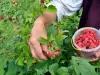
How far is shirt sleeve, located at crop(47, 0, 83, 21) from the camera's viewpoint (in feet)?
4.90

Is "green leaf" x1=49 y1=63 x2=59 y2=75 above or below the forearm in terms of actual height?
below

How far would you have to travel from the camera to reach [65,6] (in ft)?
4.97

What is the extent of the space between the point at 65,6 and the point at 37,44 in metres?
0.39

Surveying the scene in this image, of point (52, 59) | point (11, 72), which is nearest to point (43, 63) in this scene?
point (52, 59)

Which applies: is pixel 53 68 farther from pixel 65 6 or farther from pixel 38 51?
pixel 65 6

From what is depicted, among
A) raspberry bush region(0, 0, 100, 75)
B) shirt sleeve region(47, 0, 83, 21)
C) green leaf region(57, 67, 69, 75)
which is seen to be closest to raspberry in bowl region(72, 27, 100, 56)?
raspberry bush region(0, 0, 100, 75)

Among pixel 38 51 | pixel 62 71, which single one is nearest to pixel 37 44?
pixel 38 51

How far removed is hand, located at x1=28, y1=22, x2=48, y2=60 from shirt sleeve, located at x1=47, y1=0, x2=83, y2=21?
226 millimetres

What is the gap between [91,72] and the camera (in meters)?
1.12

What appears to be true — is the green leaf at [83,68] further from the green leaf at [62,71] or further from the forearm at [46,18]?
the forearm at [46,18]

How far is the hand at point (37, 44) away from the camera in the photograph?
1.20 metres

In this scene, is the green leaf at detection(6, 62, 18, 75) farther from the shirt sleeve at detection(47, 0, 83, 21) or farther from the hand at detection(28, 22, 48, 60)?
the shirt sleeve at detection(47, 0, 83, 21)

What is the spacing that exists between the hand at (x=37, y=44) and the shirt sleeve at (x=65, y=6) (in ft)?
0.74

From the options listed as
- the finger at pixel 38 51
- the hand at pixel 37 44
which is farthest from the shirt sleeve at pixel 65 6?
the finger at pixel 38 51
